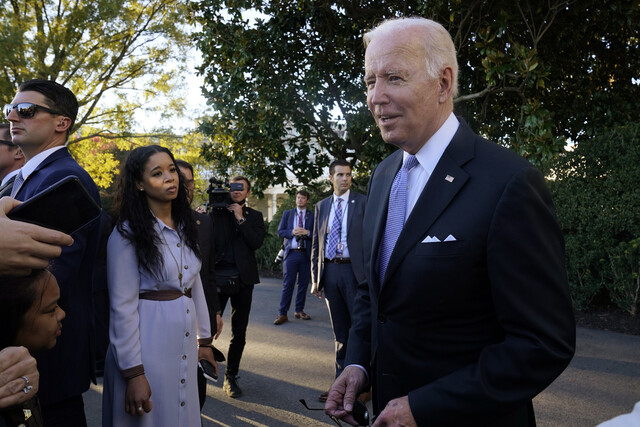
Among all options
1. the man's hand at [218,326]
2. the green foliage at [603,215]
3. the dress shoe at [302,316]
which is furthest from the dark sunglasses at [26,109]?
the green foliage at [603,215]

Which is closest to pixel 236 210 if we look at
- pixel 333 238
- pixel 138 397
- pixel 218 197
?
pixel 218 197

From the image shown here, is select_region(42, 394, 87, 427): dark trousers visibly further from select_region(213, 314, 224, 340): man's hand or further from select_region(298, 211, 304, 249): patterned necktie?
select_region(298, 211, 304, 249): patterned necktie

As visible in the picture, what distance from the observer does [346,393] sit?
6.74 feet

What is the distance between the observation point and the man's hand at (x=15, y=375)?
150 cm

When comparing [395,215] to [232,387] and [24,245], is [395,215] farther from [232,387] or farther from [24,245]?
[232,387]

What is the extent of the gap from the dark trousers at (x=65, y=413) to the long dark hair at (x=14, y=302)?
97cm

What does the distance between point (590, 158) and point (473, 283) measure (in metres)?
9.07

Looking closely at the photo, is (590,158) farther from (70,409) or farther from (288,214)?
(70,409)

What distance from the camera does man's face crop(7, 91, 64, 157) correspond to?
2.81 metres

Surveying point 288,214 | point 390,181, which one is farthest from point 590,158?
point 390,181

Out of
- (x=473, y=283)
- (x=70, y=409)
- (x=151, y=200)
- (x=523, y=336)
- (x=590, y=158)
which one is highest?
(x=590, y=158)

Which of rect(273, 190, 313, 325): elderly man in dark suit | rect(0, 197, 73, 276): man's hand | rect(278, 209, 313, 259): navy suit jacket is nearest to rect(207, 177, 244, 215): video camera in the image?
rect(273, 190, 313, 325): elderly man in dark suit

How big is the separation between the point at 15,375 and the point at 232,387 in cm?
436

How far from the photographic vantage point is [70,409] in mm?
2529
